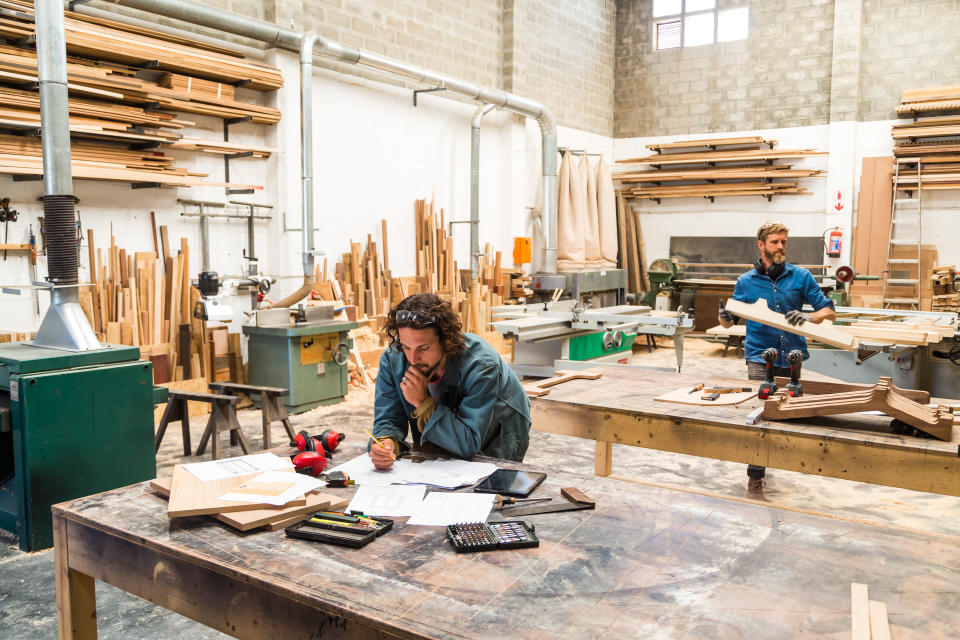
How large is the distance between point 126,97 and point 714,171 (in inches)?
281

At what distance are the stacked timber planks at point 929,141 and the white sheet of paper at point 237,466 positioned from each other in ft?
27.7

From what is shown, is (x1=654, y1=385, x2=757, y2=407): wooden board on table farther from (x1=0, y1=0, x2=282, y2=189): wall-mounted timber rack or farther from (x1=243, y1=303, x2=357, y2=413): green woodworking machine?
(x1=0, y1=0, x2=282, y2=189): wall-mounted timber rack

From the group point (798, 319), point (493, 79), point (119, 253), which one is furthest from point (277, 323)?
point (493, 79)

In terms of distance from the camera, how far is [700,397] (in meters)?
3.04

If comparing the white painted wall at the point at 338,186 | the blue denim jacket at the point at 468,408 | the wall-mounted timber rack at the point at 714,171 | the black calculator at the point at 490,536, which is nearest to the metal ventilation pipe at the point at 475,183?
the white painted wall at the point at 338,186

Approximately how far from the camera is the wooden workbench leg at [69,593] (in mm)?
1749

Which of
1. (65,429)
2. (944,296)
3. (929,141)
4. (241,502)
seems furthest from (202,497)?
(929,141)

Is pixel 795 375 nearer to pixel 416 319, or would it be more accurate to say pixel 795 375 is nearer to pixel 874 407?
pixel 874 407

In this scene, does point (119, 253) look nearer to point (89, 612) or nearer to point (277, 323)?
point (277, 323)

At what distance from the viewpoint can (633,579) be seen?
1385 millimetres

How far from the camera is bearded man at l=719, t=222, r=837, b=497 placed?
3.79 metres

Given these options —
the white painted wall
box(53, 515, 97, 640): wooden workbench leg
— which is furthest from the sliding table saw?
box(53, 515, 97, 640): wooden workbench leg

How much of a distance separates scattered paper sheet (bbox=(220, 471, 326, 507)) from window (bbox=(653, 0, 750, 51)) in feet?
31.4

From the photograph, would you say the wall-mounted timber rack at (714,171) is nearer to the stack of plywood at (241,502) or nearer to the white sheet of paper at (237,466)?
the white sheet of paper at (237,466)
